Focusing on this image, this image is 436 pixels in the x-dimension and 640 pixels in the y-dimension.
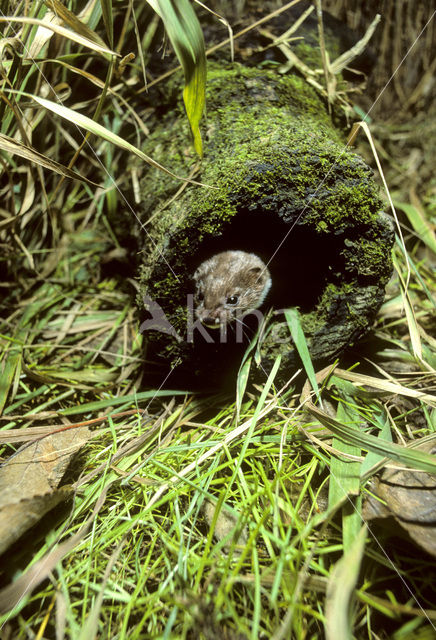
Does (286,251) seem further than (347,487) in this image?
Yes

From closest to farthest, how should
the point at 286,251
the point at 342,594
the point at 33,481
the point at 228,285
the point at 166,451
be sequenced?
1. the point at 342,594
2. the point at 33,481
3. the point at 166,451
4. the point at 228,285
5. the point at 286,251

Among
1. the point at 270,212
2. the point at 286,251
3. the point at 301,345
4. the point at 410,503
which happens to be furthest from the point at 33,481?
the point at 286,251

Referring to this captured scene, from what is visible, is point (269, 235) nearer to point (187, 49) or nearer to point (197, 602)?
point (187, 49)

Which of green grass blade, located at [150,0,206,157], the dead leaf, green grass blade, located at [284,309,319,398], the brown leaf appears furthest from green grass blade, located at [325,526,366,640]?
green grass blade, located at [150,0,206,157]

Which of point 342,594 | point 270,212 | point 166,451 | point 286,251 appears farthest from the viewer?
point 286,251

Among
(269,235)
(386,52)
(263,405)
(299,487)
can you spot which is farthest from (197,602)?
(386,52)

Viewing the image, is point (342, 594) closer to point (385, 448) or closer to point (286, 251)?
point (385, 448)

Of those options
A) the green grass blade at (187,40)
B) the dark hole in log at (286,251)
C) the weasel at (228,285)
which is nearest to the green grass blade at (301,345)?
the dark hole in log at (286,251)

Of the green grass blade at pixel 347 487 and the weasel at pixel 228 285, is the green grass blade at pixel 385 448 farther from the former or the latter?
the weasel at pixel 228 285
